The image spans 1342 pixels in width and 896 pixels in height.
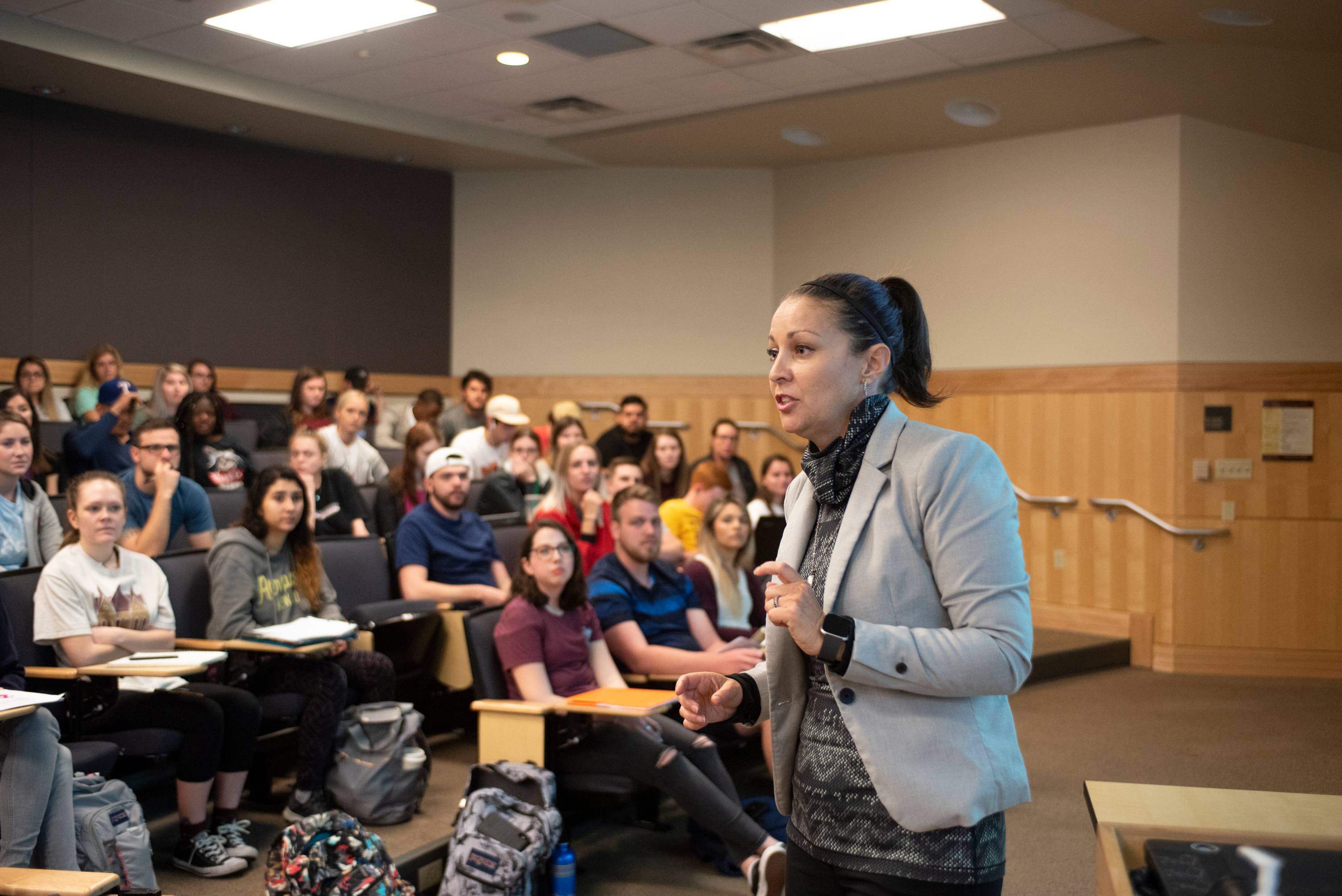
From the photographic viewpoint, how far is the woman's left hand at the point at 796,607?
1.24 metres

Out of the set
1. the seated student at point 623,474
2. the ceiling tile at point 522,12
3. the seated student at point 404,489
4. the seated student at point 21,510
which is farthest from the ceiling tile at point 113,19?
the seated student at point 623,474

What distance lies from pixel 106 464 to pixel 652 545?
2.86 m

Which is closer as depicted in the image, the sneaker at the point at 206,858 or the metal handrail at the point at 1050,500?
the sneaker at the point at 206,858

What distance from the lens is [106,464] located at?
525cm

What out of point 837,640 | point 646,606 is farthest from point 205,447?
point 837,640

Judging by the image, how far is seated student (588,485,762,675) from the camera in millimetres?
3873

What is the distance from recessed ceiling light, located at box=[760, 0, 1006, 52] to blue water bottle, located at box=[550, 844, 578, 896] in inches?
169

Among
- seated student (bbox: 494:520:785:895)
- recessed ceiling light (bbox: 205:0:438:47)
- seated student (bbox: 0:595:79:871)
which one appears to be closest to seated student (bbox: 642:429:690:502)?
recessed ceiling light (bbox: 205:0:438:47)

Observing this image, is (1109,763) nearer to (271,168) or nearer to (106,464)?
(106,464)

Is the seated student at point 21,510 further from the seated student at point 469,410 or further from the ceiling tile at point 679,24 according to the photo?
the seated student at point 469,410

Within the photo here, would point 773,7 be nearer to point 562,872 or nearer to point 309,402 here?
point 309,402

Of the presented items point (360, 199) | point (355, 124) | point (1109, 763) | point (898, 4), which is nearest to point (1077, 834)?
point (1109, 763)

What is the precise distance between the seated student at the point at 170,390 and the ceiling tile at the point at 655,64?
2910mm

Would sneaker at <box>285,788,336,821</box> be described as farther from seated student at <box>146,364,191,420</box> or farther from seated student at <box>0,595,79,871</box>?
seated student at <box>146,364,191,420</box>
